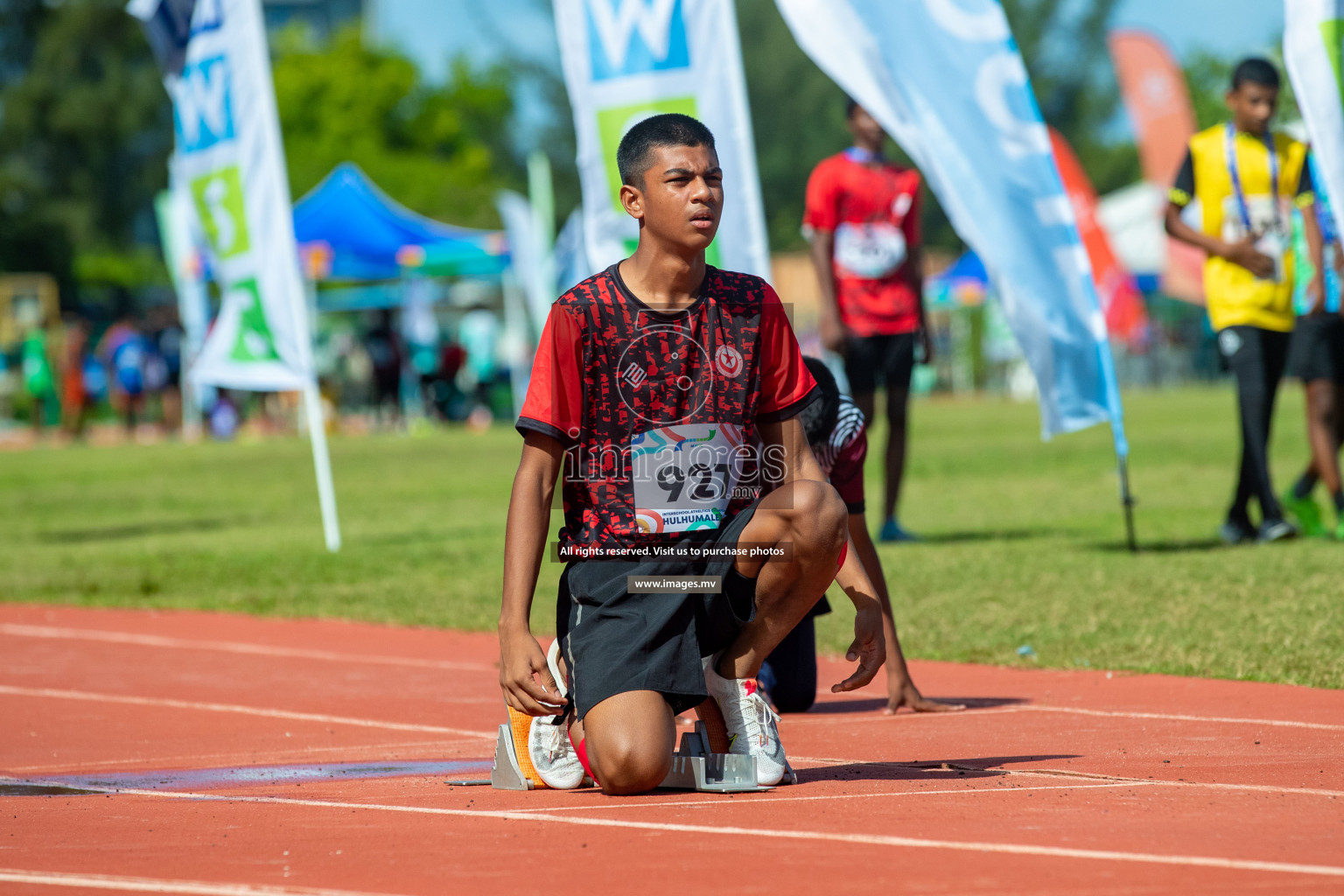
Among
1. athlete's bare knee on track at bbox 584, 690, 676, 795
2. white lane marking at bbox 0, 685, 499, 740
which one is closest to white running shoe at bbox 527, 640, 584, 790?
athlete's bare knee on track at bbox 584, 690, 676, 795

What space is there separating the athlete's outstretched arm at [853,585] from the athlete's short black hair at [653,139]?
0.74 metres

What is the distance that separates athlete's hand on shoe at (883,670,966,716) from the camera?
567cm

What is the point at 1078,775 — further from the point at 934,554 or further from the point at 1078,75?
the point at 1078,75

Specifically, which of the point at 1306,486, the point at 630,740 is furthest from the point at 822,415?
the point at 1306,486

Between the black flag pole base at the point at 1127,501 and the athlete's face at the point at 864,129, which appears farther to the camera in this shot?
the athlete's face at the point at 864,129

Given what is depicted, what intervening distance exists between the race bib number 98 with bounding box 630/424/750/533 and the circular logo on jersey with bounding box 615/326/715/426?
48 millimetres

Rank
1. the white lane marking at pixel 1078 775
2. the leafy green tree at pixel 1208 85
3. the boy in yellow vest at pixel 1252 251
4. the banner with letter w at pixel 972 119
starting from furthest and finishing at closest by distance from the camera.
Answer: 1. the leafy green tree at pixel 1208 85
2. the boy in yellow vest at pixel 1252 251
3. the banner with letter w at pixel 972 119
4. the white lane marking at pixel 1078 775

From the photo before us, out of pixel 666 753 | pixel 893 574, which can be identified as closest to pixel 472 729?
pixel 666 753

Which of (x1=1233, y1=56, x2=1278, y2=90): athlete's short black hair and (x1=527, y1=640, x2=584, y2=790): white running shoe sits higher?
(x1=1233, y1=56, x2=1278, y2=90): athlete's short black hair

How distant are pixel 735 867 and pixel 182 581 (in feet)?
24.3

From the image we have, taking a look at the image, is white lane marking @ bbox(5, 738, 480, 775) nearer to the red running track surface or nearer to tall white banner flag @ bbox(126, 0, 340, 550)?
the red running track surface

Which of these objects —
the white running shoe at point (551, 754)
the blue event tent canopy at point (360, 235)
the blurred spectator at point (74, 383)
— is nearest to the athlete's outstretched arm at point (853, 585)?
the white running shoe at point (551, 754)

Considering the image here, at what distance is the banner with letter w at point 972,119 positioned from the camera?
8336mm

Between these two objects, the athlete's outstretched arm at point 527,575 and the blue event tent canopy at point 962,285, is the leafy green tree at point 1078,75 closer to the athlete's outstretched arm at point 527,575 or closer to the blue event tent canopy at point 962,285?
the blue event tent canopy at point 962,285
